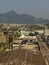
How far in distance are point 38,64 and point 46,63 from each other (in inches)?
44.7

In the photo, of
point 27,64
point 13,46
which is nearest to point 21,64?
point 27,64

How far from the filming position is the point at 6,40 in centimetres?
5828

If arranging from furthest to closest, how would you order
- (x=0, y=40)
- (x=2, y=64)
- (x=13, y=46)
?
A: 1. (x=0, y=40)
2. (x=13, y=46)
3. (x=2, y=64)

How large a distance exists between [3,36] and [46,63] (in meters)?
31.7

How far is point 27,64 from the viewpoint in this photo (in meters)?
26.6

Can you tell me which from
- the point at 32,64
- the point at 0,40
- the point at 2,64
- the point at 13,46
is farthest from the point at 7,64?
the point at 0,40

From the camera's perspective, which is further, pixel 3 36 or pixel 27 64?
pixel 3 36

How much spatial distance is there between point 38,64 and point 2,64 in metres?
Result: 3.35

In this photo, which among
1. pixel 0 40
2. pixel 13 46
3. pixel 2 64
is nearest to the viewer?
pixel 2 64

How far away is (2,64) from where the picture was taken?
85.6ft

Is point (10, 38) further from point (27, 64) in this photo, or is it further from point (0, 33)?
point (27, 64)

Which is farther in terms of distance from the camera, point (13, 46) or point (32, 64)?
point (13, 46)

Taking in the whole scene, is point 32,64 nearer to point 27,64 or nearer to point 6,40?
point 27,64

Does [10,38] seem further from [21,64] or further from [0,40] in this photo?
[21,64]
